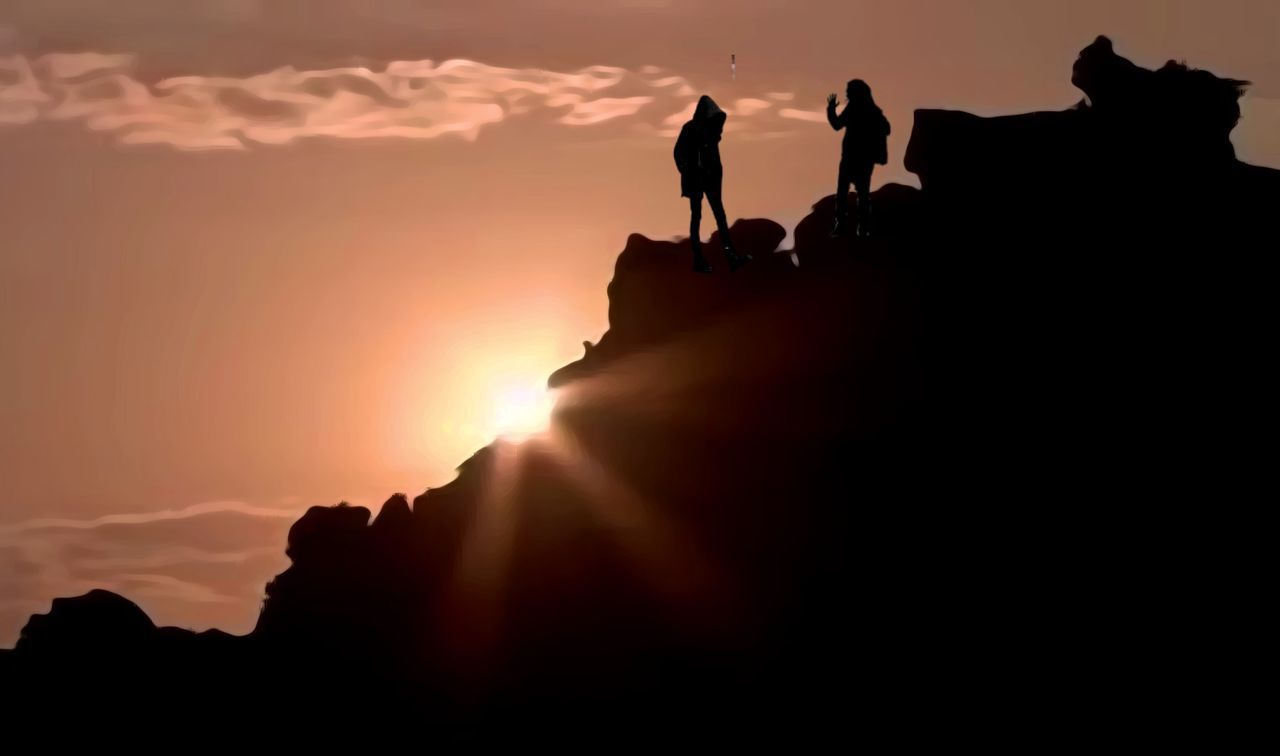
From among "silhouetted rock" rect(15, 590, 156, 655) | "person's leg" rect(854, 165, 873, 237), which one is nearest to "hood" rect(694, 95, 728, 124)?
"person's leg" rect(854, 165, 873, 237)

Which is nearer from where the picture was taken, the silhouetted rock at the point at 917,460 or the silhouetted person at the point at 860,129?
the silhouetted person at the point at 860,129

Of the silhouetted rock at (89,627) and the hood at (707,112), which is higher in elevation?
the hood at (707,112)

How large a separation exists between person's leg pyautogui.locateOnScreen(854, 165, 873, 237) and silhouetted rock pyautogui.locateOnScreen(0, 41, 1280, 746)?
1898mm

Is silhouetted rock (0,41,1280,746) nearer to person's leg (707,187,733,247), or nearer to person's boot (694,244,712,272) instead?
person's boot (694,244,712,272)

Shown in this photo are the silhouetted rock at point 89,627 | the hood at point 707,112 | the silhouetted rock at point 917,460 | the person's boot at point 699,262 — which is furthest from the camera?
the silhouetted rock at point 89,627

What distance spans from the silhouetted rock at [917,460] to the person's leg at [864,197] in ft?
6.23

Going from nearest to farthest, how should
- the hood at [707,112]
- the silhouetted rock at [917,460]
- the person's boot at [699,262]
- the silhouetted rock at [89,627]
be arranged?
the hood at [707,112], the person's boot at [699,262], the silhouetted rock at [917,460], the silhouetted rock at [89,627]

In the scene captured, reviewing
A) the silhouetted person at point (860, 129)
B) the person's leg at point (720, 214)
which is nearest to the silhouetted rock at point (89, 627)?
the person's leg at point (720, 214)

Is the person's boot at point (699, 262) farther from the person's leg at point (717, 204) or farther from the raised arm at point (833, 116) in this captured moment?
the raised arm at point (833, 116)

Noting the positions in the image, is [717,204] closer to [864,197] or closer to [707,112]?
[707,112]

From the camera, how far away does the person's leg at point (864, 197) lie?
A: 93.0 feet

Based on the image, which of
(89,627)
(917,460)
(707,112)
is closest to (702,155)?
(707,112)

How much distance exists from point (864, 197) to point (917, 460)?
254 inches

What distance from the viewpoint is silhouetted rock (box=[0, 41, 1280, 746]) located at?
3130 cm
